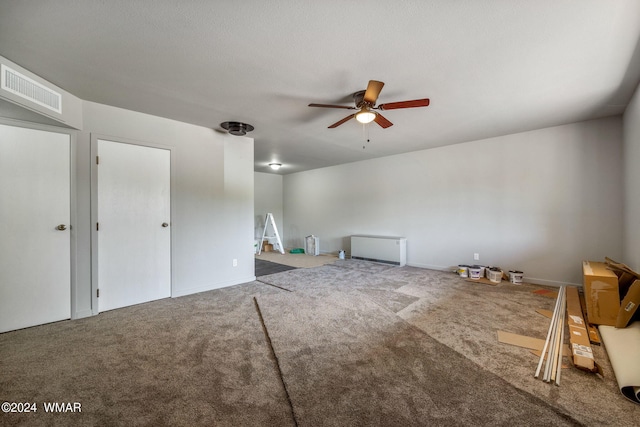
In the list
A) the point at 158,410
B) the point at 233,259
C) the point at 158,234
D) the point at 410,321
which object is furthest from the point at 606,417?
the point at 158,234

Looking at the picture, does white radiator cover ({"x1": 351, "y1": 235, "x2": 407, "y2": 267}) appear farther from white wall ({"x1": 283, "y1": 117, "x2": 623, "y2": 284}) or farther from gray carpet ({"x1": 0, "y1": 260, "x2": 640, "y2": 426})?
gray carpet ({"x1": 0, "y1": 260, "x2": 640, "y2": 426})

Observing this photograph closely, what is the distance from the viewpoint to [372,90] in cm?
222

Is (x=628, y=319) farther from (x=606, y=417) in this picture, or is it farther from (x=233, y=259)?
(x=233, y=259)

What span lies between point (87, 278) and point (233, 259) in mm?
1776

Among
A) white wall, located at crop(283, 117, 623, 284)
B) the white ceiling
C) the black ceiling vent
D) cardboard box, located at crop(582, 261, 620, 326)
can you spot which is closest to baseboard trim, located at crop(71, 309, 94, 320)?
Answer: the white ceiling

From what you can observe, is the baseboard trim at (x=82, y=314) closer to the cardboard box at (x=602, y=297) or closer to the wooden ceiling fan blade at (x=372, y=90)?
the wooden ceiling fan blade at (x=372, y=90)

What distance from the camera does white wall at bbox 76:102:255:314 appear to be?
287cm

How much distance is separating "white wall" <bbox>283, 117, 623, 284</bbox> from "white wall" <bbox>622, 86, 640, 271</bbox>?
0.31 meters

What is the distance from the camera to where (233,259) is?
4121 millimetres

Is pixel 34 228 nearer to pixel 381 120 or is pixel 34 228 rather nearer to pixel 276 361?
pixel 276 361

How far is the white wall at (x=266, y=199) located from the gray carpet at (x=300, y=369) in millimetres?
4808

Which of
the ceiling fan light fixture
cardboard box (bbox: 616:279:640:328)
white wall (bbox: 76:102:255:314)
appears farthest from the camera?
white wall (bbox: 76:102:255:314)

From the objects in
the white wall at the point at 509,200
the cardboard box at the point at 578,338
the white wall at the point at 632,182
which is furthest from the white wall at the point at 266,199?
the white wall at the point at 632,182

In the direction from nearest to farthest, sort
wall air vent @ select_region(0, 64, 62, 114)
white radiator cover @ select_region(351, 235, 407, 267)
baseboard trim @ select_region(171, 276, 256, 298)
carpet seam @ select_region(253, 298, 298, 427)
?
1. carpet seam @ select_region(253, 298, 298, 427)
2. wall air vent @ select_region(0, 64, 62, 114)
3. baseboard trim @ select_region(171, 276, 256, 298)
4. white radiator cover @ select_region(351, 235, 407, 267)
